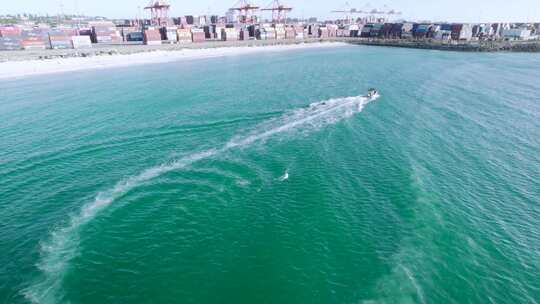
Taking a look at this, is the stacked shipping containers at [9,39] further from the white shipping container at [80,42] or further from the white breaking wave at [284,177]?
the white breaking wave at [284,177]

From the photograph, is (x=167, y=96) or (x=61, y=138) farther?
(x=167, y=96)

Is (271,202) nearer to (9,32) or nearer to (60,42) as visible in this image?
(9,32)

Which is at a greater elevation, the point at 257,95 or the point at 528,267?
the point at 257,95

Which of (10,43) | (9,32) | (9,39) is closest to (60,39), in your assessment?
(9,32)

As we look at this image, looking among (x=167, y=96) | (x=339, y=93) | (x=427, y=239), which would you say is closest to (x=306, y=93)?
(x=339, y=93)

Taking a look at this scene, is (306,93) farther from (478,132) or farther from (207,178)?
(207,178)
